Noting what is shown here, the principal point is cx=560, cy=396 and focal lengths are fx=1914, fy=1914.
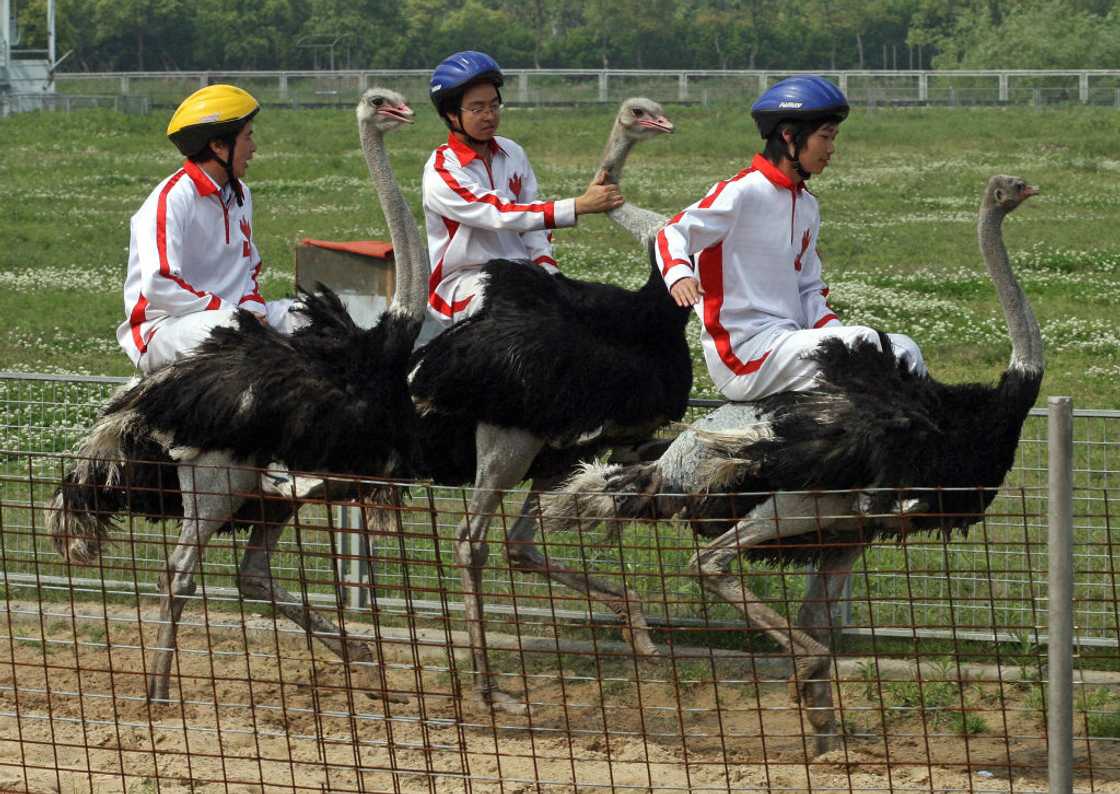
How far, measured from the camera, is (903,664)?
25.5ft

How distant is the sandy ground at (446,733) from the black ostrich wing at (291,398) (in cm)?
71

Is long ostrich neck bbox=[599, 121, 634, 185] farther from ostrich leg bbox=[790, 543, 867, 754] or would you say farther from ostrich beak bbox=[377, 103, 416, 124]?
ostrich leg bbox=[790, 543, 867, 754]

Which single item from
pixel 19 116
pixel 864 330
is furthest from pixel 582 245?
pixel 19 116

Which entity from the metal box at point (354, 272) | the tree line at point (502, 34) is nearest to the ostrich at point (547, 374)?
the metal box at point (354, 272)

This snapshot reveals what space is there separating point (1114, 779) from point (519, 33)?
7326 cm

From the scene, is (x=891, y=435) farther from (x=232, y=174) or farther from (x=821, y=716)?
(x=232, y=174)

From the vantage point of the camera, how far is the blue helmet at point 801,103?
6891 millimetres

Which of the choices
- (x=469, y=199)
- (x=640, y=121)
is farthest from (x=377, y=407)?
(x=640, y=121)

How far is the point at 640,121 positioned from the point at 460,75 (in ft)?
2.53

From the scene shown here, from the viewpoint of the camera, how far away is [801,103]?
6895 millimetres

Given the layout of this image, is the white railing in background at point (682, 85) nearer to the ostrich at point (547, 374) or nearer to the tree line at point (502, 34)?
the tree line at point (502, 34)

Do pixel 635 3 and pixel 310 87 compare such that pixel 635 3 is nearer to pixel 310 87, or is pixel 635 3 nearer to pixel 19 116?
pixel 310 87

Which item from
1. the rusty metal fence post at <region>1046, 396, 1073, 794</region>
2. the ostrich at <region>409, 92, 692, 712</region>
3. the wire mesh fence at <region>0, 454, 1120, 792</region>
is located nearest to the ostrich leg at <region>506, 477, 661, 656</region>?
the ostrich at <region>409, 92, 692, 712</region>

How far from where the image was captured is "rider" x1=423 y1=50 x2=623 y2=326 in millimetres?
7641
